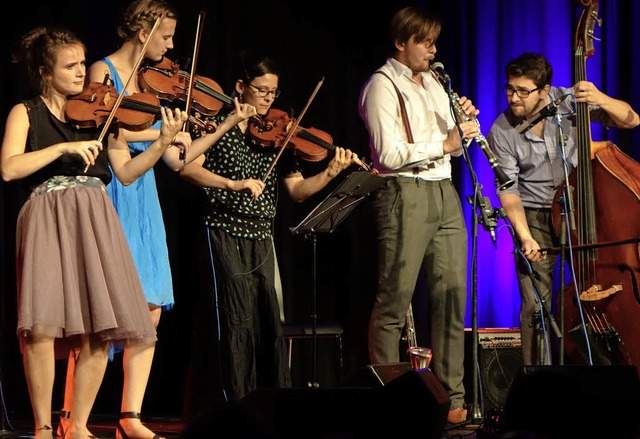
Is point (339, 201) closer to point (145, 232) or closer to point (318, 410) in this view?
point (145, 232)

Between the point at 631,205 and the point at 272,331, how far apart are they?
5.64 ft

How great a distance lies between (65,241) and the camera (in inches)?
134

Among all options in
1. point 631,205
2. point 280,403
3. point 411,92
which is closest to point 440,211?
point 411,92

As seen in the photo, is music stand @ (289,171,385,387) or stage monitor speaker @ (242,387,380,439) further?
music stand @ (289,171,385,387)

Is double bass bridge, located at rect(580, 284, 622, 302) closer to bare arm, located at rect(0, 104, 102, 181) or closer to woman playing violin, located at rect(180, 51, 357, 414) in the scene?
woman playing violin, located at rect(180, 51, 357, 414)

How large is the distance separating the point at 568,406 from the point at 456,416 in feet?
6.61

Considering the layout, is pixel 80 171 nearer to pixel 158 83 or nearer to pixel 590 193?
pixel 158 83

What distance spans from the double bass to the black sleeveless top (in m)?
2.05

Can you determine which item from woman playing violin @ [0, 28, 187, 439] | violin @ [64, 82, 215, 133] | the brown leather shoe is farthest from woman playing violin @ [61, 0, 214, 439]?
the brown leather shoe

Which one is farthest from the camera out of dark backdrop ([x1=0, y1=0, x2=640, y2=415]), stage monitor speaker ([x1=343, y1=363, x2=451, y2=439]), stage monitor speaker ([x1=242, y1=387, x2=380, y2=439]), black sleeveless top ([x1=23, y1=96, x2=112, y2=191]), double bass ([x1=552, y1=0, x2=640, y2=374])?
dark backdrop ([x1=0, y1=0, x2=640, y2=415])

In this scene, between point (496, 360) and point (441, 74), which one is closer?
point (441, 74)

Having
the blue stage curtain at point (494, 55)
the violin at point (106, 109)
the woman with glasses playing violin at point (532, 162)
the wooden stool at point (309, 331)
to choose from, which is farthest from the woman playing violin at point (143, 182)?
the blue stage curtain at point (494, 55)

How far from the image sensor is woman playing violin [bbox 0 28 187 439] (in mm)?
3340

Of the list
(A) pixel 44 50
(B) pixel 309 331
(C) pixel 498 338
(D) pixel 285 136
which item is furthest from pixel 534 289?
(A) pixel 44 50
